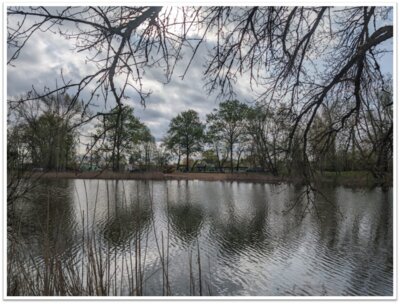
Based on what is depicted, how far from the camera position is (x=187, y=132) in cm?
317

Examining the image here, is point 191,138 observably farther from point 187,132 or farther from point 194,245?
point 194,245

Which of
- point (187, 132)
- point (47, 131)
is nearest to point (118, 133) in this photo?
point (47, 131)

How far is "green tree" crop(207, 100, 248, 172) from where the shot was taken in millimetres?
2629

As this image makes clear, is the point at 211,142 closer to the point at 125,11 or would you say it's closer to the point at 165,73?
the point at 165,73

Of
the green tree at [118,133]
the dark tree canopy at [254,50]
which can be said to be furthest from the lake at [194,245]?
the dark tree canopy at [254,50]

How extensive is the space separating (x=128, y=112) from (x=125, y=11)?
555mm

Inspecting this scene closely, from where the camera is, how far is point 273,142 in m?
2.98

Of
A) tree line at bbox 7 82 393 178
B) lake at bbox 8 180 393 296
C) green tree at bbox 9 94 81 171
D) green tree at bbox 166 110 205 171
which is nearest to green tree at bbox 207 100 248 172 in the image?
tree line at bbox 7 82 393 178

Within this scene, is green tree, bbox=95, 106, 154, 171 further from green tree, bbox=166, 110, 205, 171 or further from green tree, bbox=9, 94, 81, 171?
green tree, bbox=166, 110, 205, 171

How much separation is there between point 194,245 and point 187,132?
78.8 inches

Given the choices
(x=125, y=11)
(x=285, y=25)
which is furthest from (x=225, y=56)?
(x=125, y=11)

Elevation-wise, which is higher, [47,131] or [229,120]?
[229,120]

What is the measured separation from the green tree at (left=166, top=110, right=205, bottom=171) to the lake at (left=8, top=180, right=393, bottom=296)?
43 cm

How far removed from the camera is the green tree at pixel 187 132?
8.82 feet
